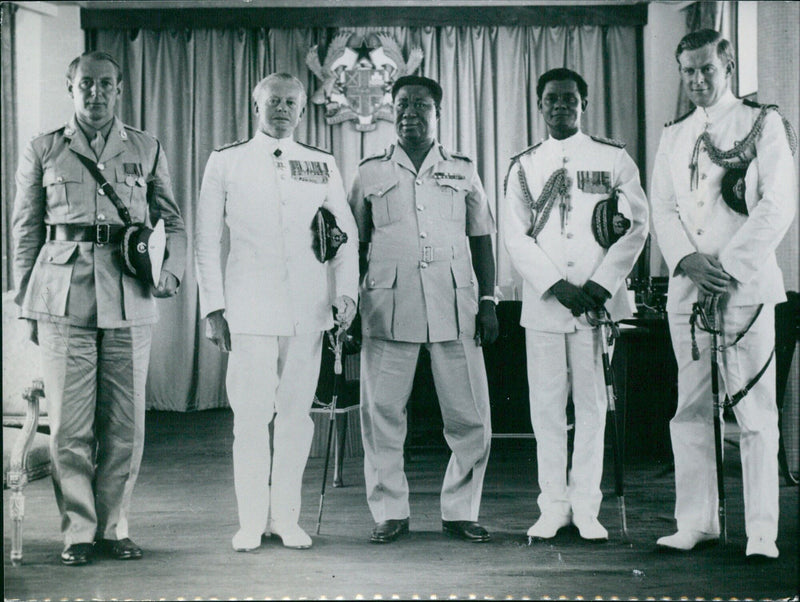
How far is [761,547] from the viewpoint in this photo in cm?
329

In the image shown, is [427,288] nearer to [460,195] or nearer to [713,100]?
[460,195]

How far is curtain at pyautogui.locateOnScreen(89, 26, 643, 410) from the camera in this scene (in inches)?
254

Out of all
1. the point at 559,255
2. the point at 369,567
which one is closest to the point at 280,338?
the point at 369,567

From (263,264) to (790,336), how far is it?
7.52ft

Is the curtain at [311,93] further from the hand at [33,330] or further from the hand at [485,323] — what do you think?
the hand at [485,323]

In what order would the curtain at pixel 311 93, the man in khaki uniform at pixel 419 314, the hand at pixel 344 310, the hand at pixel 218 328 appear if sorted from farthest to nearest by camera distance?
the curtain at pixel 311 93, the man in khaki uniform at pixel 419 314, the hand at pixel 344 310, the hand at pixel 218 328

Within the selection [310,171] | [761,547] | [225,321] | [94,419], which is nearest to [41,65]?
[310,171]

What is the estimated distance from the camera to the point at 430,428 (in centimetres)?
559

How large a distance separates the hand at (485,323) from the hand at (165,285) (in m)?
1.22

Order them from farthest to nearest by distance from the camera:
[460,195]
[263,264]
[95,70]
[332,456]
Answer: [332,456], [460,195], [263,264], [95,70]

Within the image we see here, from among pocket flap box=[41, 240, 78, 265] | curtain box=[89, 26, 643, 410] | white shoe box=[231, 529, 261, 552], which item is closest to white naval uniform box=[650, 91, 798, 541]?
white shoe box=[231, 529, 261, 552]

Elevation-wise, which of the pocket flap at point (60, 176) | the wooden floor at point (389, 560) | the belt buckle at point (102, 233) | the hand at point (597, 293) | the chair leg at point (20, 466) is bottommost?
the wooden floor at point (389, 560)

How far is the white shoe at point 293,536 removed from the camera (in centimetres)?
349

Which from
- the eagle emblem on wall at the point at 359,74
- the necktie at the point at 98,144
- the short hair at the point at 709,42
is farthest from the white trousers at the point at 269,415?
the eagle emblem on wall at the point at 359,74
